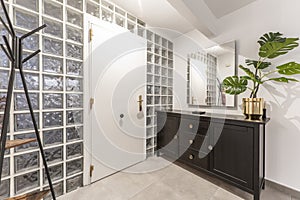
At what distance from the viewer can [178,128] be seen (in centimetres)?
246

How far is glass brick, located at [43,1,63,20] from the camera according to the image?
156 centimetres

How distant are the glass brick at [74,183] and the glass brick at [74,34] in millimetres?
1607

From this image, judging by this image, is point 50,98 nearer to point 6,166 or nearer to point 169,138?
point 6,166

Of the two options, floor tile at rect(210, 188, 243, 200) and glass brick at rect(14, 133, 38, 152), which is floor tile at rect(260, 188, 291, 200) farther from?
glass brick at rect(14, 133, 38, 152)

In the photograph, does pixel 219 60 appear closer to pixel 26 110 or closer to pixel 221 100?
pixel 221 100

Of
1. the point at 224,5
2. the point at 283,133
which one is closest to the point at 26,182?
the point at 283,133

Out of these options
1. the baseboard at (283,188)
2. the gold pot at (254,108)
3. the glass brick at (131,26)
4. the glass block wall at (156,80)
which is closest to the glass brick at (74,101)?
the glass block wall at (156,80)

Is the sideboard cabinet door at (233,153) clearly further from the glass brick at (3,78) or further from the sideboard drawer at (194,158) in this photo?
the glass brick at (3,78)

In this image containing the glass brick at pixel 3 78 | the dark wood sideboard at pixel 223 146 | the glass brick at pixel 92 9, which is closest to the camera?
the glass brick at pixel 3 78

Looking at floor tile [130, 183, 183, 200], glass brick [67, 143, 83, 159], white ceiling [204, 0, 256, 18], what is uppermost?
white ceiling [204, 0, 256, 18]

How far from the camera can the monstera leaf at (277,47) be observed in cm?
148

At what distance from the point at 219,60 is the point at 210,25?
52 centimetres

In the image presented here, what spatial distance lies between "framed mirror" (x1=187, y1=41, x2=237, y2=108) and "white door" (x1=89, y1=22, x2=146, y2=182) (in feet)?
2.96

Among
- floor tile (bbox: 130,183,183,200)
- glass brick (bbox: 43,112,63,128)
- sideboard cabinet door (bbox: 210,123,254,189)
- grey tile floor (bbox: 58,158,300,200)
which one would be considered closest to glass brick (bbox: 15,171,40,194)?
grey tile floor (bbox: 58,158,300,200)
